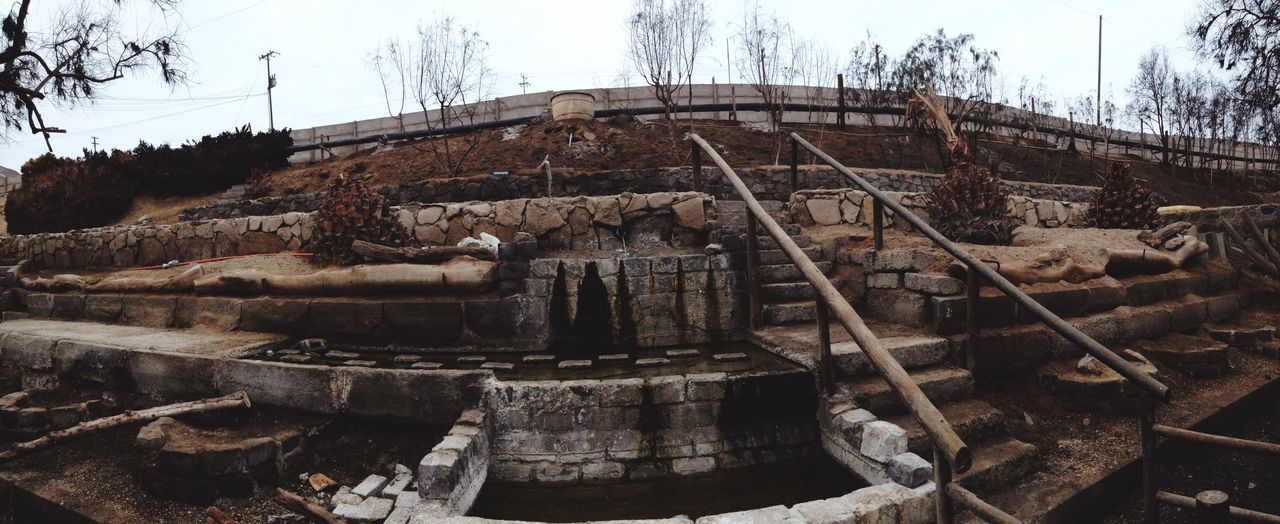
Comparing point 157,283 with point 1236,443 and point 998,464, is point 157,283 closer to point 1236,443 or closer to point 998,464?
point 998,464

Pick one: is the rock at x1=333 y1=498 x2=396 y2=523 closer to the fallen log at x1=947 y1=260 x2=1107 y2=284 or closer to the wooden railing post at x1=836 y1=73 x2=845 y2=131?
the fallen log at x1=947 y1=260 x2=1107 y2=284

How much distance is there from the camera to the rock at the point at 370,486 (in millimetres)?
3131

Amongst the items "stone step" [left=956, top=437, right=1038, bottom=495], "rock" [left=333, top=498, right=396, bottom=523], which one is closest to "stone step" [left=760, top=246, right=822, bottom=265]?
"stone step" [left=956, top=437, right=1038, bottom=495]

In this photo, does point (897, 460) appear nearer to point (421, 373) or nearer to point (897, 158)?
point (421, 373)

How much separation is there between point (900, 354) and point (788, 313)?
1326 mm

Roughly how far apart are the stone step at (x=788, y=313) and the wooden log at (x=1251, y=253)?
5.56 m

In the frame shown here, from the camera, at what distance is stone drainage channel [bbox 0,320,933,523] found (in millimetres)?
2971

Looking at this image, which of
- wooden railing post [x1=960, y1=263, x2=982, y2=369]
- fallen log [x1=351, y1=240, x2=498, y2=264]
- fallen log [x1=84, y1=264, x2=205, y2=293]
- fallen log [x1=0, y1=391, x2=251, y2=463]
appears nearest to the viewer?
fallen log [x1=0, y1=391, x2=251, y2=463]

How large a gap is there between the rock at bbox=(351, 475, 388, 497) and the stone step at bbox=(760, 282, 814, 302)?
11.5 feet

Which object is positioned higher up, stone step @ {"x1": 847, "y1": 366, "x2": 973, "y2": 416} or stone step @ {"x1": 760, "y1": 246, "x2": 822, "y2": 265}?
stone step @ {"x1": 760, "y1": 246, "x2": 822, "y2": 265}

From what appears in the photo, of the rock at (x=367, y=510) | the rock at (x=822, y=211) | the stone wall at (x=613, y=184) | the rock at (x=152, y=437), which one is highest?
the stone wall at (x=613, y=184)

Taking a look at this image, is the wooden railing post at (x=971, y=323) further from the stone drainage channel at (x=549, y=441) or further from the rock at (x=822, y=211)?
the rock at (x=822, y=211)

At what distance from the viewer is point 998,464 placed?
2865 millimetres

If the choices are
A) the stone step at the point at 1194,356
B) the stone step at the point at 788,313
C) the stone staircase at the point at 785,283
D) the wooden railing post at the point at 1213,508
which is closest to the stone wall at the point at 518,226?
the stone staircase at the point at 785,283
